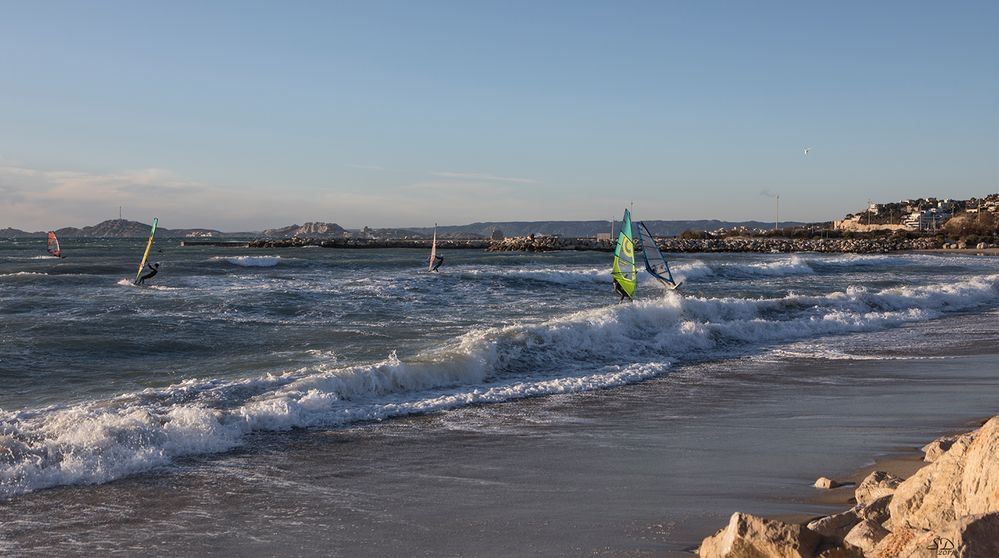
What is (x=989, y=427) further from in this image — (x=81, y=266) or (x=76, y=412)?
(x=81, y=266)

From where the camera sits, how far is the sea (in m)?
5.64

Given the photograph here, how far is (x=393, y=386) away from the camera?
10.7m

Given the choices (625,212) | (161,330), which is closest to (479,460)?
(161,330)

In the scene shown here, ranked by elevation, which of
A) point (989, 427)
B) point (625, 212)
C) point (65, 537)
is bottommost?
point (65, 537)

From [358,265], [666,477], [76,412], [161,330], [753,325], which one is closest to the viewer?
[666,477]

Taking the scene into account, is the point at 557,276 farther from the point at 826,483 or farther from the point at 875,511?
the point at 875,511

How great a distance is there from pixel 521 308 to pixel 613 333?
6114mm

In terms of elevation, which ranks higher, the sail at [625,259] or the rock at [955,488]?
the sail at [625,259]

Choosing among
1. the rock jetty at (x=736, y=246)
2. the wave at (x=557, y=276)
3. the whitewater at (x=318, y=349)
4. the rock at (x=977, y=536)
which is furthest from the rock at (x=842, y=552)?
the rock jetty at (x=736, y=246)

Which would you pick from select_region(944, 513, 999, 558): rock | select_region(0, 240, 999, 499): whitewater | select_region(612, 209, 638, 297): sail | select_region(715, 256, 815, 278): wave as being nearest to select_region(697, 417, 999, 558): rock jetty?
select_region(944, 513, 999, 558): rock

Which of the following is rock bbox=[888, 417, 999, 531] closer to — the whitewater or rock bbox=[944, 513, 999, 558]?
rock bbox=[944, 513, 999, 558]

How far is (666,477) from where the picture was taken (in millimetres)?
6648

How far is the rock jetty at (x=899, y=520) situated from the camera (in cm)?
387

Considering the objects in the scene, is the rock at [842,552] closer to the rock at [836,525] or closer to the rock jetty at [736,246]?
the rock at [836,525]
